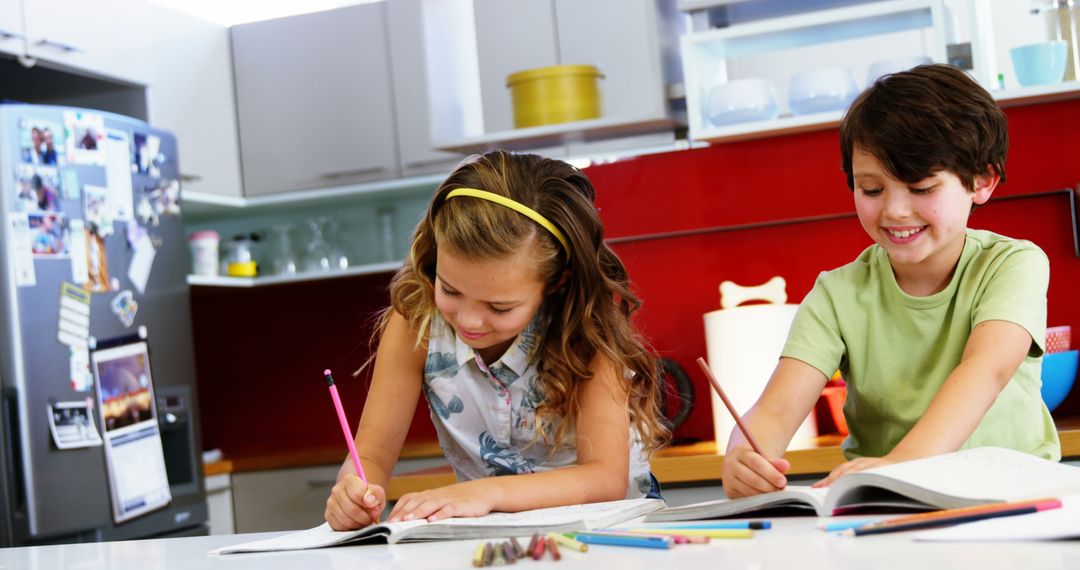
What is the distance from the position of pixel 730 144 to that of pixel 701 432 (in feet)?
2.12

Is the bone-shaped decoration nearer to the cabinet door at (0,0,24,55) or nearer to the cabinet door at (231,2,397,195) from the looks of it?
the cabinet door at (231,2,397,195)

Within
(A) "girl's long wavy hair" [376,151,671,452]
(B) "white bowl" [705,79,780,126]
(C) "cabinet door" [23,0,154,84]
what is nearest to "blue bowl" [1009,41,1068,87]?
(B) "white bowl" [705,79,780,126]

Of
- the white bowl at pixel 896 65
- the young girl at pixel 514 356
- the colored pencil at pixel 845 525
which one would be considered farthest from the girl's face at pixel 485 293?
the white bowl at pixel 896 65

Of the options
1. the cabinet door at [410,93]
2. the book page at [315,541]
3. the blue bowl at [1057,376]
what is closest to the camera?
the book page at [315,541]

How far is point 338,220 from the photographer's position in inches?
145

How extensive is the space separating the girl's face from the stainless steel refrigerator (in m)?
1.59

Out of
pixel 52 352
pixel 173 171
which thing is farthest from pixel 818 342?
pixel 173 171

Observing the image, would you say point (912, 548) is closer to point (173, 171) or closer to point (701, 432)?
point (701, 432)

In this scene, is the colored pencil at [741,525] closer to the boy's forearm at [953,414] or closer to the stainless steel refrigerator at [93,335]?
the boy's forearm at [953,414]

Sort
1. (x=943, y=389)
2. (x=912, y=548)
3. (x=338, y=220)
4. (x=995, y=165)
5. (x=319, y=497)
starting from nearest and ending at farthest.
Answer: (x=912, y=548)
(x=943, y=389)
(x=995, y=165)
(x=319, y=497)
(x=338, y=220)

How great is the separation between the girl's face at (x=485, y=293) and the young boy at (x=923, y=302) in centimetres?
31

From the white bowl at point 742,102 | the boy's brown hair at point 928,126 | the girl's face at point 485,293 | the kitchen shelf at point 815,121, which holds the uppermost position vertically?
the white bowl at point 742,102

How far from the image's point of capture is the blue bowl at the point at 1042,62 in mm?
2332

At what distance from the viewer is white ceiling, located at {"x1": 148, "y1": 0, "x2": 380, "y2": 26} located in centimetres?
357
